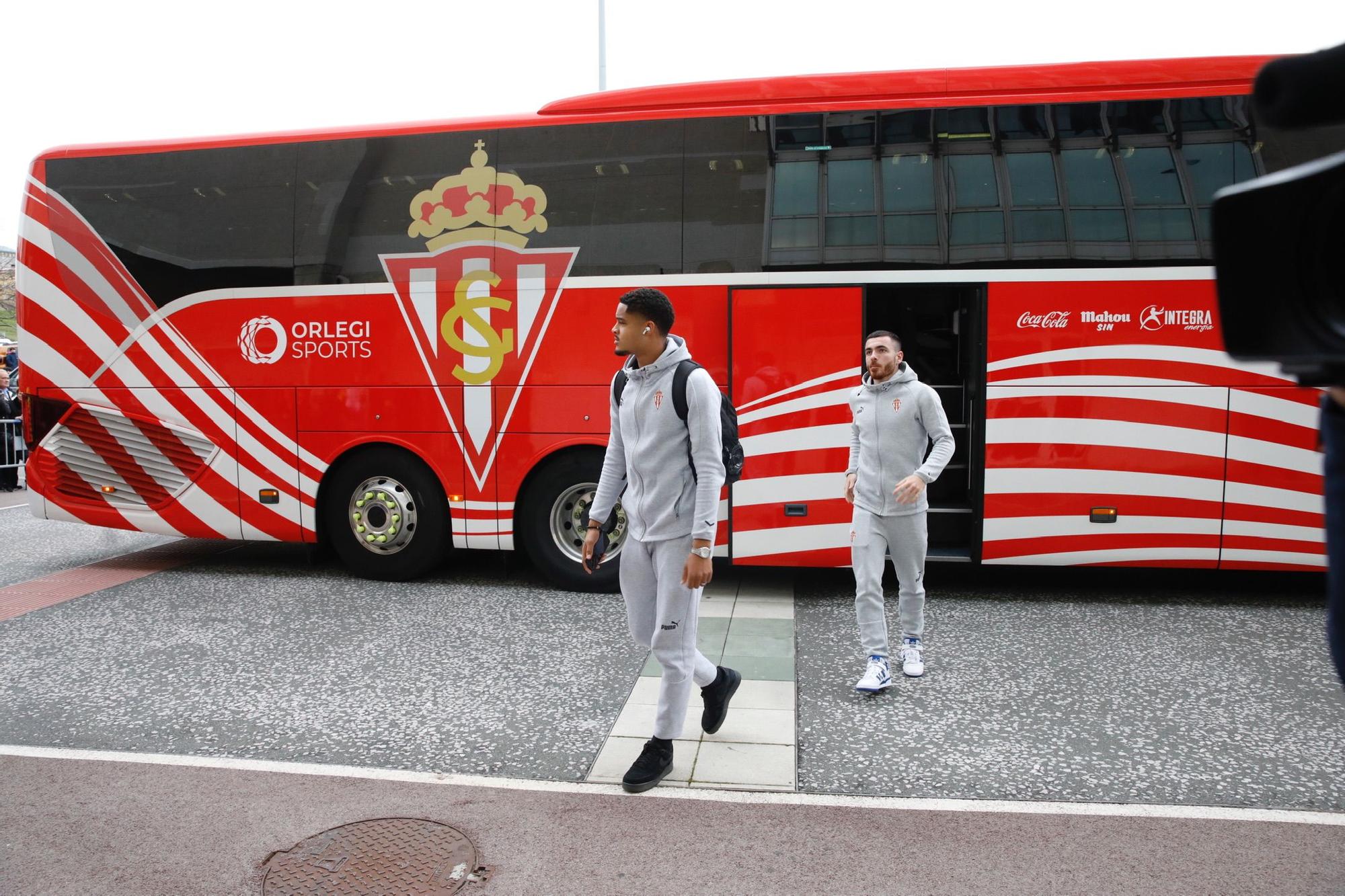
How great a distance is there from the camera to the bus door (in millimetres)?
6422

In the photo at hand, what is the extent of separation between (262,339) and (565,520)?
9.32ft

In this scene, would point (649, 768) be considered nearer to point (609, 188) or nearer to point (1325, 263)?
point (1325, 263)

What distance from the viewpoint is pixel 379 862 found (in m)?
3.00

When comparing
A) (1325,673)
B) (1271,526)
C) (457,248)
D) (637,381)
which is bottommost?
(1325,673)

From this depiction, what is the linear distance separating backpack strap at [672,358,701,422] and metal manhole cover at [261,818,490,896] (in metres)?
1.72

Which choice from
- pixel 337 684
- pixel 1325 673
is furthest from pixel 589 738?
pixel 1325 673

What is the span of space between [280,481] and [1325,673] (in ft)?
23.7

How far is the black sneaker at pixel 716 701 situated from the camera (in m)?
3.98

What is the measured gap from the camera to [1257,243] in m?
1.38

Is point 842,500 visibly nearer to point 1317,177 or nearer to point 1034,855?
point 1034,855

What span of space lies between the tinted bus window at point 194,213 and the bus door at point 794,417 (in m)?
3.75

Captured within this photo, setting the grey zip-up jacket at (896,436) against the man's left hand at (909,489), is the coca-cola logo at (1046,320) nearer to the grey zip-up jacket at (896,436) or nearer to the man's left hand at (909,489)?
the grey zip-up jacket at (896,436)

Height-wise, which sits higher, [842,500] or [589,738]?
[842,500]

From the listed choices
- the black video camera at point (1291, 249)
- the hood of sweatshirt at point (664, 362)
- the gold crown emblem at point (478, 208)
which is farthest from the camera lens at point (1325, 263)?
the gold crown emblem at point (478, 208)
